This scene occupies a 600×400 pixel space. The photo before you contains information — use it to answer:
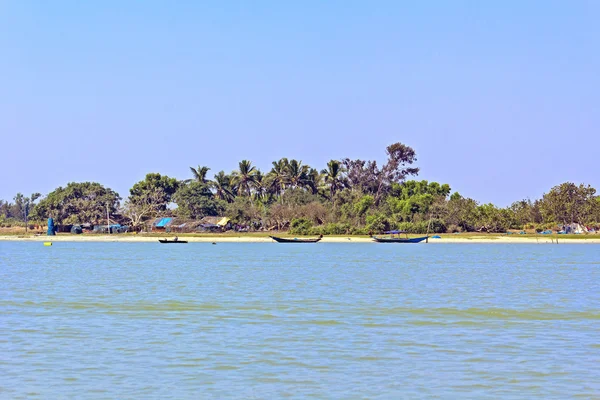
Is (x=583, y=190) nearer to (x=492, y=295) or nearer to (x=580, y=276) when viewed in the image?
(x=580, y=276)

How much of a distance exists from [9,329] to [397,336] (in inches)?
364

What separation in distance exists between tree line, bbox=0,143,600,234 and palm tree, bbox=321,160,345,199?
0.16 metres

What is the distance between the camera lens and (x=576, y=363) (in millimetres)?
14516

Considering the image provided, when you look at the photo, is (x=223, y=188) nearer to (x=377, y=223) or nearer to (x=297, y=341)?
(x=377, y=223)

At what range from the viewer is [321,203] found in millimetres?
116812

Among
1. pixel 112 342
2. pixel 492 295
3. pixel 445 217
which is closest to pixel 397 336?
pixel 112 342

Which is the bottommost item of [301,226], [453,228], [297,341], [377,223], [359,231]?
[297,341]

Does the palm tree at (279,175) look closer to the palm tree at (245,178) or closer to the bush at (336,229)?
the palm tree at (245,178)

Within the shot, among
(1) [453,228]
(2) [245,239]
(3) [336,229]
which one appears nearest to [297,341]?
(3) [336,229]

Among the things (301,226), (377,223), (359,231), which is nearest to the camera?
(377,223)

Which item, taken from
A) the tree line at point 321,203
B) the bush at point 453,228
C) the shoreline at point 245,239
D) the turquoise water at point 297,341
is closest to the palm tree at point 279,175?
the tree line at point 321,203

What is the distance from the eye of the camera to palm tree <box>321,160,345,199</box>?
404ft

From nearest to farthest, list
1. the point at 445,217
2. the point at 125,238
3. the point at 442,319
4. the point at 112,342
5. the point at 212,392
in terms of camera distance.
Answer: the point at 212,392
the point at 112,342
the point at 442,319
the point at 445,217
the point at 125,238

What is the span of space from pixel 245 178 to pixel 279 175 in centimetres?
641
